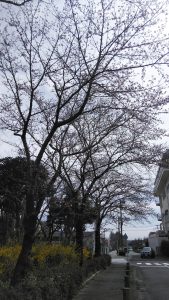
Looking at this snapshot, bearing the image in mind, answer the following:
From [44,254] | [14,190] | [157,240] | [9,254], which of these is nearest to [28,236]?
[9,254]

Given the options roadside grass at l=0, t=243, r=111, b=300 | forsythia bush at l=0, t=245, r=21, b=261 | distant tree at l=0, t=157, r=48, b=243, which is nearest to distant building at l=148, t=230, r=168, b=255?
distant tree at l=0, t=157, r=48, b=243

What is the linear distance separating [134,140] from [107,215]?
56.5 feet

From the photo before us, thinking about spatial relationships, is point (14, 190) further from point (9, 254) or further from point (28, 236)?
point (28, 236)

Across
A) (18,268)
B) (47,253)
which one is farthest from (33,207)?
(47,253)

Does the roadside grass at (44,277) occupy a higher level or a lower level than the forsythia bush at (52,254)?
lower

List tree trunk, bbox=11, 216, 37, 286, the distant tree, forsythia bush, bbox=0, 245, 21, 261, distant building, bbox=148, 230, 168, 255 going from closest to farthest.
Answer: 1. tree trunk, bbox=11, 216, 37, 286
2. the distant tree
3. forsythia bush, bbox=0, 245, 21, 261
4. distant building, bbox=148, 230, 168, 255

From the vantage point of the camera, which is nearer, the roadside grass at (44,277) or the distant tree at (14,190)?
the roadside grass at (44,277)

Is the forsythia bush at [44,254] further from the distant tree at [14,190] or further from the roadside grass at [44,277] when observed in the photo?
the distant tree at [14,190]

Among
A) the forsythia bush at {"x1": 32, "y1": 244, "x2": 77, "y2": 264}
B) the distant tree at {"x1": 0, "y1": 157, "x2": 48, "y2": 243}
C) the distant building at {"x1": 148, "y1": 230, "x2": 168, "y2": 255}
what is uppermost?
the distant building at {"x1": 148, "y1": 230, "x2": 168, "y2": 255}

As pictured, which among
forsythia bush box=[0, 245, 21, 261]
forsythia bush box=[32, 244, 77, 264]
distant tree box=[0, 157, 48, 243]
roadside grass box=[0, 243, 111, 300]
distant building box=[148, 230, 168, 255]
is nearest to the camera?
roadside grass box=[0, 243, 111, 300]

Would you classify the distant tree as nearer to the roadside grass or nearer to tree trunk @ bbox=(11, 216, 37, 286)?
tree trunk @ bbox=(11, 216, 37, 286)

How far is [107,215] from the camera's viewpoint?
3397cm

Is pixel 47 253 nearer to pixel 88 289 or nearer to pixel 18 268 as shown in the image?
pixel 88 289

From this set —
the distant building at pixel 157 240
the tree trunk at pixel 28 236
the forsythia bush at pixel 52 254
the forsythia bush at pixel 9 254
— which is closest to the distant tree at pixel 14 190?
the tree trunk at pixel 28 236
